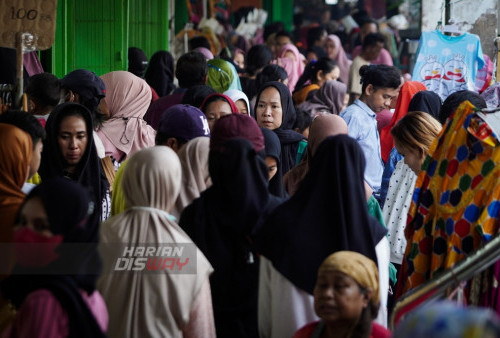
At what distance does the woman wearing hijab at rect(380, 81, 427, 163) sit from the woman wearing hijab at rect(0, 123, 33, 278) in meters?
3.92

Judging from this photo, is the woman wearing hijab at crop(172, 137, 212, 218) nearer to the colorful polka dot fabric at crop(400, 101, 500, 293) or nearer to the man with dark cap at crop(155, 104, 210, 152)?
the man with dark cap at crop(155, 104, 210, 152)

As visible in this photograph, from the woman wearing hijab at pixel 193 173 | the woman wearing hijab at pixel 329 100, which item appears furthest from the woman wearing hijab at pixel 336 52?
the woman wearing hijab at pixel 193 173

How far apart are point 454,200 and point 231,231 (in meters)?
1.07

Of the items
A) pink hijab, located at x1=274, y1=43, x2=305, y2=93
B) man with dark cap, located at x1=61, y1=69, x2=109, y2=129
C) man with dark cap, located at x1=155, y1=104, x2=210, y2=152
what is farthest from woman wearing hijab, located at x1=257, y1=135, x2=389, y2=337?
pink hijab, located at x1=274, y1=43, x2=305, y2=93

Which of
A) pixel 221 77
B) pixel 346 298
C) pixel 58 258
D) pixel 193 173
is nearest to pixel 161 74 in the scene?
pixel 221 77

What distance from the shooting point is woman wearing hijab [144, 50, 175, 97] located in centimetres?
995

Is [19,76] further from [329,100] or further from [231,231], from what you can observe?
[329,100]

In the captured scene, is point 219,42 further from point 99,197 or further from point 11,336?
point 11,336

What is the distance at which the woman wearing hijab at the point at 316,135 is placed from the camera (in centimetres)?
558

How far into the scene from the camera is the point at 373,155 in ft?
23.9

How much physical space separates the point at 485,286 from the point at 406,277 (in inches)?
21.8

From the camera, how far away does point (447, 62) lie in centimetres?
953

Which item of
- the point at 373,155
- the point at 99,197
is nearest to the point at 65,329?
the point at 99,197

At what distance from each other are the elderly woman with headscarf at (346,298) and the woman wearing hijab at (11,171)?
1.37m
